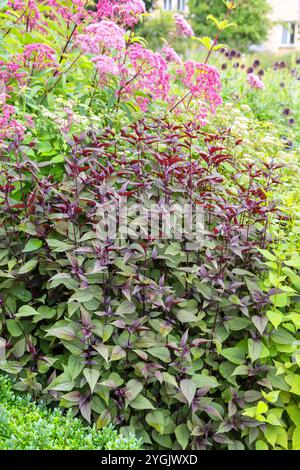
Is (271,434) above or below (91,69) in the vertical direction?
below

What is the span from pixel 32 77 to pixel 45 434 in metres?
1.90

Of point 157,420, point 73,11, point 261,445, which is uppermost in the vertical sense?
point 73,11

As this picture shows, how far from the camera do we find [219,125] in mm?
3879

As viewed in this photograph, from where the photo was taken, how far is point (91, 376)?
2061 millimetres

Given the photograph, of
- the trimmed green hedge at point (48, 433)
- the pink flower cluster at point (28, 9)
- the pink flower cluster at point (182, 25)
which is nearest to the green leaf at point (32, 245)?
the trimmed green hedge at point (48, 433)

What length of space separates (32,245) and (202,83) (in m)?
1.58

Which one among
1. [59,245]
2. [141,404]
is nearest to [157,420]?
[141,404]

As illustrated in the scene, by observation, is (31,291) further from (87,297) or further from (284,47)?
(284,47)

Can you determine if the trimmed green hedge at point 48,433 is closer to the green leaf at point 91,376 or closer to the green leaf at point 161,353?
the green leaf at point 91,376

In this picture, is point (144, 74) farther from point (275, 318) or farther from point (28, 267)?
point (275, 318)

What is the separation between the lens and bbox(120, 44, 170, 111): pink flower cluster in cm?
306

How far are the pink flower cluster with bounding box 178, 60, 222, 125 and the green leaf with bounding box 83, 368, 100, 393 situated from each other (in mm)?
1707

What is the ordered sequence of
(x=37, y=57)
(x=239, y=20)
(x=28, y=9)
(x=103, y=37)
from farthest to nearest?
(x=239, y=20) < (x=28, y=9) < (x=37, y=57) < (x=103, y=37)

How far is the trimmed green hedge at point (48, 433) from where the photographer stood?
1.87m
